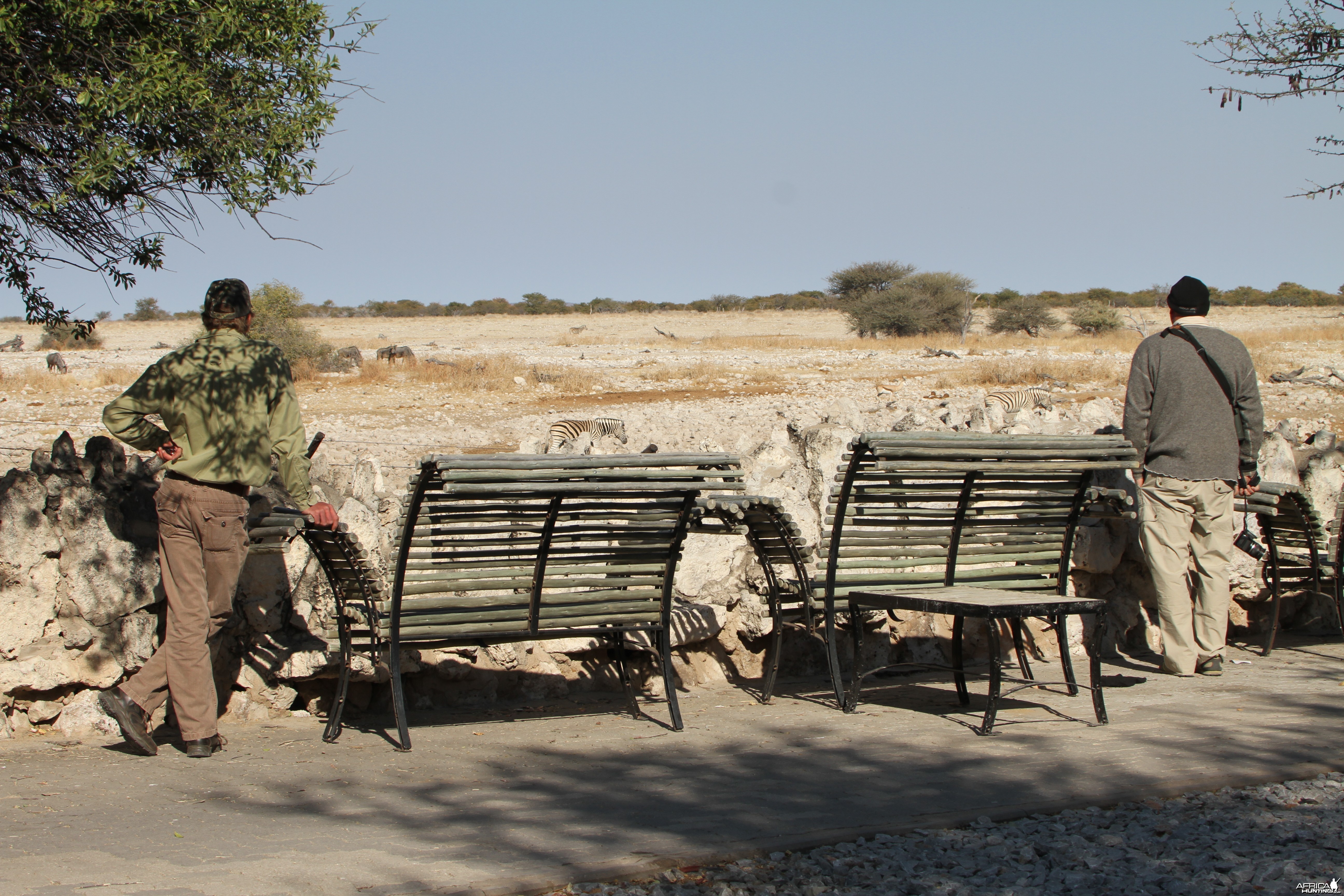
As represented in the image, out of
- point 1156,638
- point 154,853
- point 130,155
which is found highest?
point 130,155

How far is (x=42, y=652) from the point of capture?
4.36 m

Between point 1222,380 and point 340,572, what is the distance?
4.04 meters

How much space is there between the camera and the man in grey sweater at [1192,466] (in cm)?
539

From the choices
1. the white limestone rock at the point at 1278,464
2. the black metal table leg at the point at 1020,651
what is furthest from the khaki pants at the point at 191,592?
the white limestone rock at the point at 1278,464

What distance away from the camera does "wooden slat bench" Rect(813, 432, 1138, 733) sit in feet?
14.9

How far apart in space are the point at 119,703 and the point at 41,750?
0.45m

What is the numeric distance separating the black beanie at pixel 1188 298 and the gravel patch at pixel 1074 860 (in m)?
2.88

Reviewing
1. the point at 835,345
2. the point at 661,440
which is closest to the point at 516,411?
the point at 661,440

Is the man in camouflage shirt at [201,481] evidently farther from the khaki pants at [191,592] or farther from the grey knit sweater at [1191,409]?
the grey knit sweater at [1191,409]

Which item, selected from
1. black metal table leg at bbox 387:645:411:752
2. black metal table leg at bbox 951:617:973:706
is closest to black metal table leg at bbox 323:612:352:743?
black metal table leg at bbox 387:645:411:752

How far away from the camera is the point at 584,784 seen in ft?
12.1

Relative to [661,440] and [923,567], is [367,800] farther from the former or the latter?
[661,440]

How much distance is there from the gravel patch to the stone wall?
2338mm

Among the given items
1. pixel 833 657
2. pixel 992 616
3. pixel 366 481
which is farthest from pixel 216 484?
pixel 992 616
